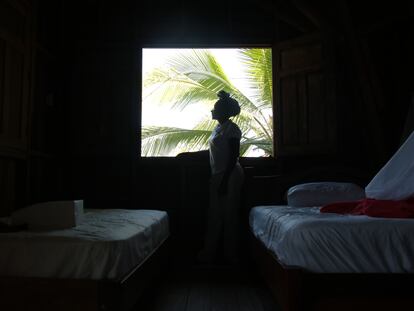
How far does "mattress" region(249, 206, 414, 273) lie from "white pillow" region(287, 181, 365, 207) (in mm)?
1271

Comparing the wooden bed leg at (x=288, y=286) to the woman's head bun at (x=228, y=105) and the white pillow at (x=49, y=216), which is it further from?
the woman's head bun at (x=228, y=105)

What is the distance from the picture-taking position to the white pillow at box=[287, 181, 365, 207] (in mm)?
3088

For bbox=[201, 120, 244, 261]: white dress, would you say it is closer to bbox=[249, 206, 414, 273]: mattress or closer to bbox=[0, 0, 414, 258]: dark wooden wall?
bbox=[0, 0, 414, 258]: dark wooden wall

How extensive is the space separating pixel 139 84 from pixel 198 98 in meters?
3.76

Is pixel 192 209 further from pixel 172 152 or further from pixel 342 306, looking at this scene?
pixel 172 152

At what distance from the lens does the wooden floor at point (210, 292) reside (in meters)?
2.37

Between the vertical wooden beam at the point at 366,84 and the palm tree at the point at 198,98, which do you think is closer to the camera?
the vertical wooden beam at the point at 366,84

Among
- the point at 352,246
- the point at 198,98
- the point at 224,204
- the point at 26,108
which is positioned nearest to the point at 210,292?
the point at 224,204

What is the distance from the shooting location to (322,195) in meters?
3.11

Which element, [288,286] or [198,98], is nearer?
[288,286]

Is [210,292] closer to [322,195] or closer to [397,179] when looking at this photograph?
[322,195]

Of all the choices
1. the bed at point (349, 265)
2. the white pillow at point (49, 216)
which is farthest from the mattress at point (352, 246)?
the white pillow at point (49, 216)

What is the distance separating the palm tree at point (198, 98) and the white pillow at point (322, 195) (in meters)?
4.66

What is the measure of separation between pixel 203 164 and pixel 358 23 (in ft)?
7.00
